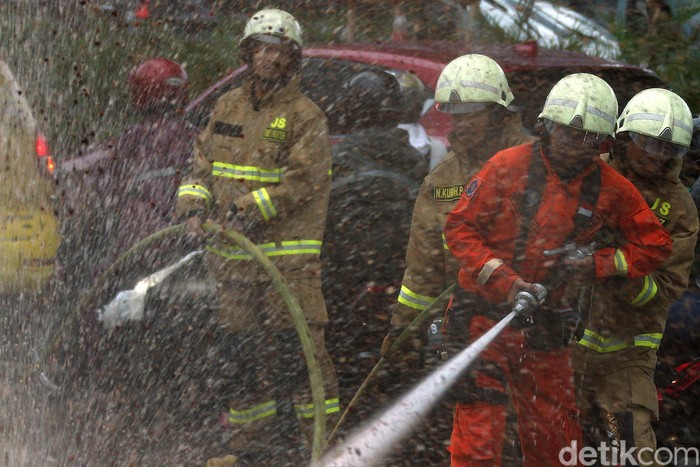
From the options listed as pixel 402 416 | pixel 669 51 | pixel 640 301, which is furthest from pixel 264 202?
pixel 669 51

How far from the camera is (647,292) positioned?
4.53 metres

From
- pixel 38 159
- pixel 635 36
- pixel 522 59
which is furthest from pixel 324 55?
pixel 635 36

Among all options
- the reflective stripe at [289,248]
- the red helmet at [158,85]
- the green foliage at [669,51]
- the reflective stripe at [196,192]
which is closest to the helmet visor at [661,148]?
the reflective stripe at [289,248]

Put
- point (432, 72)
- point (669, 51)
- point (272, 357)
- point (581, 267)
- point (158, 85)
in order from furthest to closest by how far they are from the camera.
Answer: point (669, 51), point (432, 72), point (158, 85), point (272, 357), point (581, 267)

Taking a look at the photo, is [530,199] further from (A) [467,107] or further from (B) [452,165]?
(A) [467,107]

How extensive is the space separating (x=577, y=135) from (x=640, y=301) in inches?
34.4

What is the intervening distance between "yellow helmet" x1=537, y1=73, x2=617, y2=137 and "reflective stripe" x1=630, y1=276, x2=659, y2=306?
0.71 meters

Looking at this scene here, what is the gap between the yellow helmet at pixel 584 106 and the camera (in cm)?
424

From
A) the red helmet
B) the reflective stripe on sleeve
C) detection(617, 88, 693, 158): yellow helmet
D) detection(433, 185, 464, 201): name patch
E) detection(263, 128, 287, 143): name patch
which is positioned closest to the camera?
the reflective stripe on sleeve

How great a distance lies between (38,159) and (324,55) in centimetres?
217

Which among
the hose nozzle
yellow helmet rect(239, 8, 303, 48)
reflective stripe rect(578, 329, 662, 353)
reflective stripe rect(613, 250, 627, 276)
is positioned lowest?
reflective stripe rect(578, 329, 662, 353)

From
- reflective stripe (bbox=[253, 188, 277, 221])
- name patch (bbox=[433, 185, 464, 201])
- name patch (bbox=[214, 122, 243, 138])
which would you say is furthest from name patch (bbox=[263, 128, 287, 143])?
name patch (bbox=[433, 185, 464, 201])

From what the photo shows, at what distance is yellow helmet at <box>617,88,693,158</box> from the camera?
4.51 metres

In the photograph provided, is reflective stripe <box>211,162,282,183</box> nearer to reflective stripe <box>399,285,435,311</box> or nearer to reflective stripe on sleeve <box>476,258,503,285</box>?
reflective stripe <box>399,285,435,311</box>
